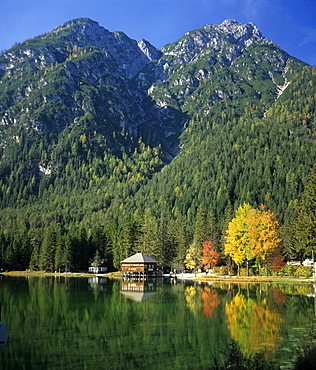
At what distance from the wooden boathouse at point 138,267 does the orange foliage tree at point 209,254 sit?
13.4 m

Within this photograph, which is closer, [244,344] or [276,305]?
[244,344]

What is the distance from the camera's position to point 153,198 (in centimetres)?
19525

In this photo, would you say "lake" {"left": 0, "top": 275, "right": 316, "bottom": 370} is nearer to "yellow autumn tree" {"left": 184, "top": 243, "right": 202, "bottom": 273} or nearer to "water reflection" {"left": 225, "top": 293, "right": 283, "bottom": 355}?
"water reflection" {"left": 225, "top": 293, "right": 283, "bottom": 355}

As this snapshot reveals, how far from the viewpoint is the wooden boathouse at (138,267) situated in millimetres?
86625

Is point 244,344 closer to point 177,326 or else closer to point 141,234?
point 177,326

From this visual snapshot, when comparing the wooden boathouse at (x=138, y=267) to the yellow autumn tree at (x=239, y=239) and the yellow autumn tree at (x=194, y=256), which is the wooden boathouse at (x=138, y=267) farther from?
the yellow autumn tree at (x=239, y=239)

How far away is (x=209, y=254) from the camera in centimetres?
9194

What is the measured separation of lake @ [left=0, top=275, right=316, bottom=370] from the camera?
19.1 metres

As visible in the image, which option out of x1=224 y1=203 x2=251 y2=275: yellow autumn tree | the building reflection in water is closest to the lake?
the building reflection in water

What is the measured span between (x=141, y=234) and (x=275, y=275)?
45.2 metres

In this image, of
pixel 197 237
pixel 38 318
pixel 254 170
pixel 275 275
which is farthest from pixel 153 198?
pixel 38 318

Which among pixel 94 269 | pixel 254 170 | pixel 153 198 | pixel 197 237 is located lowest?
pixel 94 269

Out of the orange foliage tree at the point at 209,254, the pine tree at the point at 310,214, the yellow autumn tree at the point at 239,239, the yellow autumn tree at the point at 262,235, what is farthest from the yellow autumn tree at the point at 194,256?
the pine tree at the point at 310,214

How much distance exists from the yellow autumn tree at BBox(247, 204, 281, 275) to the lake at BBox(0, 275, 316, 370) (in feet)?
87.3
